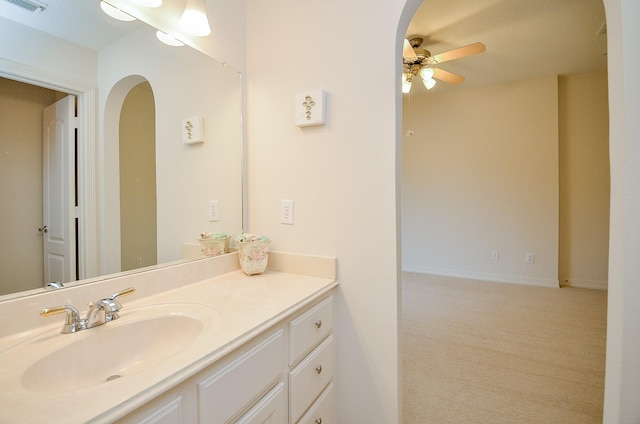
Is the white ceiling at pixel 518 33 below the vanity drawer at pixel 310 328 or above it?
above

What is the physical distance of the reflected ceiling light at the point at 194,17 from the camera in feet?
3.88

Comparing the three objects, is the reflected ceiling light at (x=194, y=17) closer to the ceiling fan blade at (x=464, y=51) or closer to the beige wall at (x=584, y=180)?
the ceiling fan blade at (x=464, y=51)

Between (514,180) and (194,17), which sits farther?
(514,180)

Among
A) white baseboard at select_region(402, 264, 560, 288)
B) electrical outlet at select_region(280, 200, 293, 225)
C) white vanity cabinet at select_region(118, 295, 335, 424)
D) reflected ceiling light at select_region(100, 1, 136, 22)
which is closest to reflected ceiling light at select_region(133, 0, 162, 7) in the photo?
reflected ceiling light at select_region(100, 1, 136, 22)

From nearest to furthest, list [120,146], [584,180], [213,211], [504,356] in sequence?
[120,146] < [213,211] < [504,356] < [584,180]

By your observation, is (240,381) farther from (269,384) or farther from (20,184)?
(20,184)

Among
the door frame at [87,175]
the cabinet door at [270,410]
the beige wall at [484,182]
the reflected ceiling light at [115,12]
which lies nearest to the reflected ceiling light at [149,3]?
the reflected ceiling light at [115,12]

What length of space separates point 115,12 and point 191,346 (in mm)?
1203

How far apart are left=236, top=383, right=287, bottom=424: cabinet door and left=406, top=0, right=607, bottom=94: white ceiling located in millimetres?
2706

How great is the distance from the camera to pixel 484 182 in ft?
13.0

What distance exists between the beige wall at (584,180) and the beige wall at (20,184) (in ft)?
16.1

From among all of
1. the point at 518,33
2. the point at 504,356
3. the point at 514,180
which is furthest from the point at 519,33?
the point at 504,356

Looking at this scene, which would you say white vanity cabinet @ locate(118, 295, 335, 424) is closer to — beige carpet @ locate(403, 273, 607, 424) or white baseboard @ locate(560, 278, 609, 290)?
beige carpet @ locate(403, 273, 607, 424)

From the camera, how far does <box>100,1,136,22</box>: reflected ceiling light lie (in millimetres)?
1013
